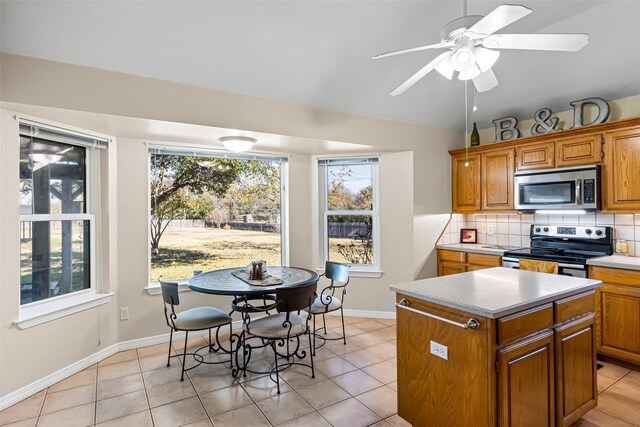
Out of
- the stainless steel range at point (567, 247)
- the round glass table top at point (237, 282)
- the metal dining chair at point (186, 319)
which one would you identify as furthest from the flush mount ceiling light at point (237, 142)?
the stainless steel range at point (567, 247)

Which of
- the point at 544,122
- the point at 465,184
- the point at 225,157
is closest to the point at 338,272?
the point at 225,157

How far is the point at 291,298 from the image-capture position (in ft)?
8.56

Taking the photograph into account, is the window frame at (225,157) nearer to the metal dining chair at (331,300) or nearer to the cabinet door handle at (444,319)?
the metal dining chair at (331,300)

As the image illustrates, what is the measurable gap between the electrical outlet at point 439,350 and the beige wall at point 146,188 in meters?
2.30

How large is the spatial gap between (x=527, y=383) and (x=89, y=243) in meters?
3.61

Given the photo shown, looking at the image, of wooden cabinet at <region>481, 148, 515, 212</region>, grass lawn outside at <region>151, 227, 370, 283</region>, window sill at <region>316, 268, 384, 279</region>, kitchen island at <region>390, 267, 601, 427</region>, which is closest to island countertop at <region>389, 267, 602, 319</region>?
kitchen island at <region>390, 267, 601, 427</region>

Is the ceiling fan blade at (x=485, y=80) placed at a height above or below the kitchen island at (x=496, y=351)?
above

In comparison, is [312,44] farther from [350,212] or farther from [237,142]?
[350,212]

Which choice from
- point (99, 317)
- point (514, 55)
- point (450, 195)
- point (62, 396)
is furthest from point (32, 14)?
point (450, 195)

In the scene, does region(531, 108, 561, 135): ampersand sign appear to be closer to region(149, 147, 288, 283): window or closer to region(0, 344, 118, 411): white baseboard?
region(149, 147, 288, 283): window

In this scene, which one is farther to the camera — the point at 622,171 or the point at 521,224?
the point at 521,224

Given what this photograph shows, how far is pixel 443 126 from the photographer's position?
174 inches

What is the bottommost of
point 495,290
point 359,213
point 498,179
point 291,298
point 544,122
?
point 291,298

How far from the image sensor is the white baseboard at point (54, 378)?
8.05 feet
